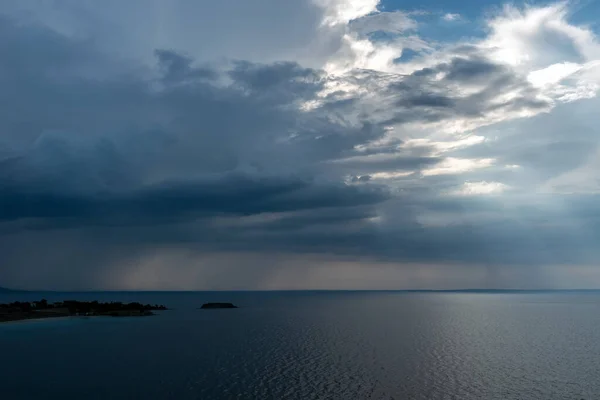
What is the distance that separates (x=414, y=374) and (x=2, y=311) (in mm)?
131625

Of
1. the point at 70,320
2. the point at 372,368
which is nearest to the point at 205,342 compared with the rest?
the point at 372,368

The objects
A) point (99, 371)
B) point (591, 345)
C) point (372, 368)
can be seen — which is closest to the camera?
point (99, 371)

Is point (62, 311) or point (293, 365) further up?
point (62, 311)

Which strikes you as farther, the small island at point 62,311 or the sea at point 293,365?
the small island at point 62,311

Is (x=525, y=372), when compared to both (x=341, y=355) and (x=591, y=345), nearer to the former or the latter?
(x=341, y=355)

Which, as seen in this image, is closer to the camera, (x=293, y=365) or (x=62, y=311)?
(x=293, y=365)

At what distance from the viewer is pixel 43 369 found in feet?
200

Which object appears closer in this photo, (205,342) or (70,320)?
(205,342)

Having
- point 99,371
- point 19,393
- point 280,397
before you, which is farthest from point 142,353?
point 280,397

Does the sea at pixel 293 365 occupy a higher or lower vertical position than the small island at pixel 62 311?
lower

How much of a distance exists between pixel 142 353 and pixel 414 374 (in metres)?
42.8

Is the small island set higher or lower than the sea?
higher

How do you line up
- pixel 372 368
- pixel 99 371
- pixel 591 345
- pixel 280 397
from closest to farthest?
pixel 280 397, pixel 99 371, pixel 372 368, pixel 591 345

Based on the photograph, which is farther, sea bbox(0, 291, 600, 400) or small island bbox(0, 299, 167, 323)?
small island bbox(0, 299, 167, 323)
